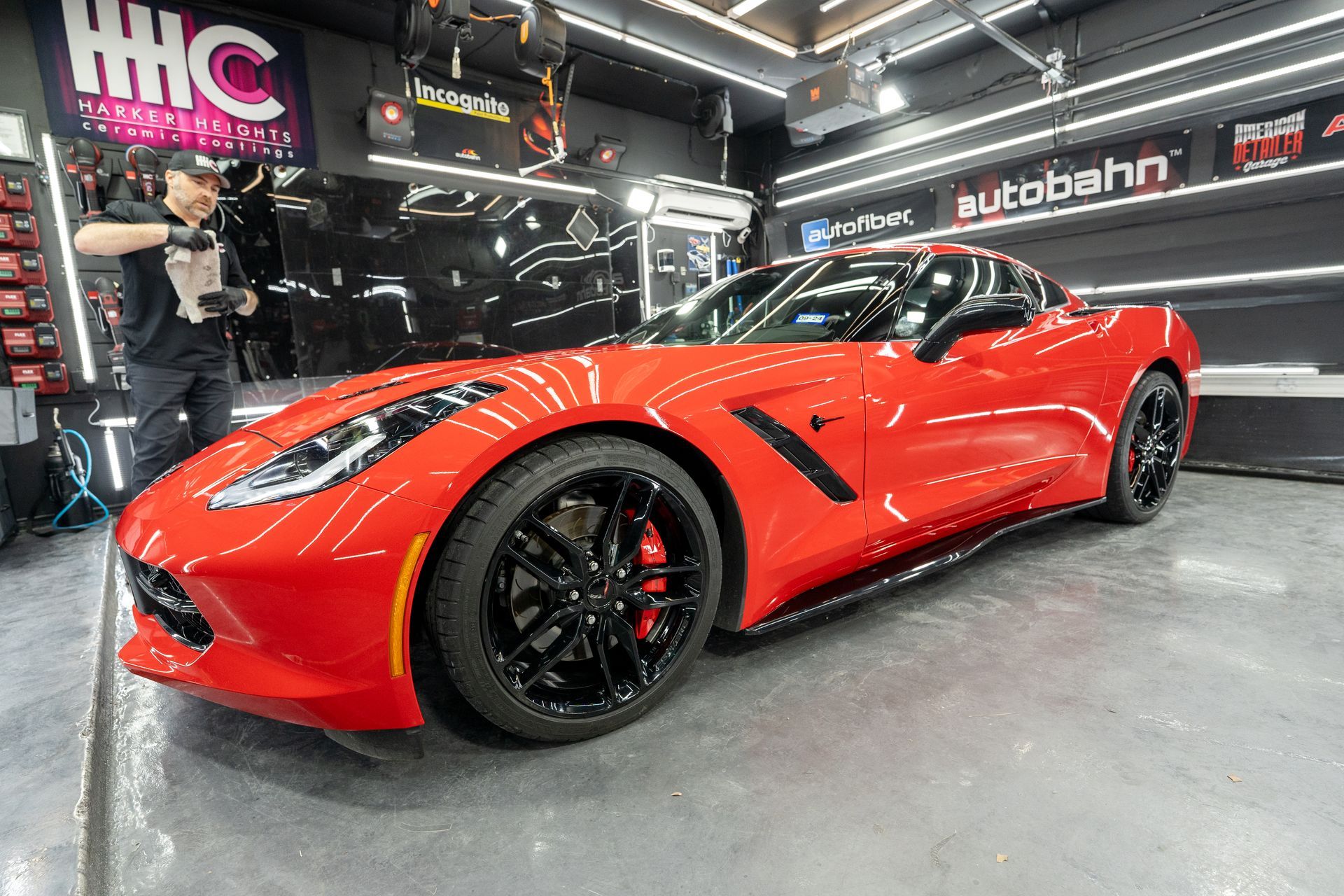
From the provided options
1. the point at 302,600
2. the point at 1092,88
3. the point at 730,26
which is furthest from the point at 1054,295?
the point at 1092,88

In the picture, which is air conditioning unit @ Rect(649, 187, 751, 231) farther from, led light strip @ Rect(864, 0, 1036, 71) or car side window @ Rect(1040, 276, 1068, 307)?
car side window @ Rect(1040, 276, 1068, 307)

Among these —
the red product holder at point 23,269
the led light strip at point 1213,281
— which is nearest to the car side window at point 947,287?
the led light strip at point 1213,281

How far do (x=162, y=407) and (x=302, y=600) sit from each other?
211cm

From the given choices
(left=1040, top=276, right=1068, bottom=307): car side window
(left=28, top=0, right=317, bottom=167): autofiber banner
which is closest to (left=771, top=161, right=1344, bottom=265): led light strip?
(left=1040, top=276, right=1068, bottom=307): car side window

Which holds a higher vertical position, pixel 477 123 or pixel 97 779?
pixel 477 123

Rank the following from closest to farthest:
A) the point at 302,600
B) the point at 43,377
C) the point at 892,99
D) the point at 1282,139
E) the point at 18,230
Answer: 1. the point at 302,600
2. the point at 18,230
3. the point at 43,377
4. the point at 1282,139
5. the point at 892,99

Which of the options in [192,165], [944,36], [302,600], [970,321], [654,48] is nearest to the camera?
[302,600]

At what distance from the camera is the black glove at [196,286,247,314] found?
2.50m

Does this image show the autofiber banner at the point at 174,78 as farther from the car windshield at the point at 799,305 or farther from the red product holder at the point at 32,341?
the car windshield at the point at 799,305

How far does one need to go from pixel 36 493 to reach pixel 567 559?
164 inches

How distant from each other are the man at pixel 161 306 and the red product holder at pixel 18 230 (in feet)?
5.43

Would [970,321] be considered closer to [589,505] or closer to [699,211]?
[589,505]

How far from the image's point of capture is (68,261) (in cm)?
360

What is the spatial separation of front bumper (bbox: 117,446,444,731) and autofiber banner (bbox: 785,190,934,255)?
5823 millimetres
